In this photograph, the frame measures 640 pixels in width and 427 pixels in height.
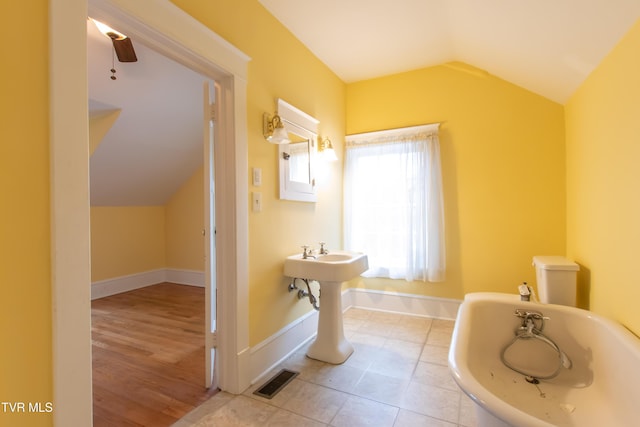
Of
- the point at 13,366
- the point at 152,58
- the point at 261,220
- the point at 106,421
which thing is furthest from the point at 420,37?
the point at 106,421

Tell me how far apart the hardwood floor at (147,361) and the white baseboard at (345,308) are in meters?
0.37

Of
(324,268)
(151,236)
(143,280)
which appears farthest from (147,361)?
(151,236)

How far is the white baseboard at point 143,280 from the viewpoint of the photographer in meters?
3.88

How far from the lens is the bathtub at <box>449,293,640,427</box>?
1175mm

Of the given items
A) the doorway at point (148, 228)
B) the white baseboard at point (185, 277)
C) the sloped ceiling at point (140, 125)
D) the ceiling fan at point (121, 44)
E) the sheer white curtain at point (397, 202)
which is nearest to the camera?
the ceiling fan at point (121, 44)

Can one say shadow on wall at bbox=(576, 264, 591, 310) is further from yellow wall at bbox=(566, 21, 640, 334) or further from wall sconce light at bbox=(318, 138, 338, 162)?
wall sconce light at bbox=(318, 138, 338, 162)

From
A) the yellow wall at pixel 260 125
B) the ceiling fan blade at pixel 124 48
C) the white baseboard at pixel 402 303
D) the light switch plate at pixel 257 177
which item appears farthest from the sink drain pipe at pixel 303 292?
the ceiling fan blade at pixel 124 48

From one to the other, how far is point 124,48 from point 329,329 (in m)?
2.39

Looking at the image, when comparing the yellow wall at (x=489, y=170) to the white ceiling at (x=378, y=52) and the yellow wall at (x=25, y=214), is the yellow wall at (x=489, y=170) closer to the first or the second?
the white ceiling at (x=378, y=52)

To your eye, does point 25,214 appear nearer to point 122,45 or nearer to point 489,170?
point 122,45

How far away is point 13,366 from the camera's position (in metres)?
0.91

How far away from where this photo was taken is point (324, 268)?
2090 millimetres

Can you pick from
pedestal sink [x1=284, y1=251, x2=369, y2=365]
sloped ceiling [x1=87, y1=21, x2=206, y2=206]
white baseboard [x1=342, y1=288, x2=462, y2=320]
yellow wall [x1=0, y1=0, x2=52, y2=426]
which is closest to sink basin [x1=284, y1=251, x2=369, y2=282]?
pedestal sink [x1=284, y1=251, x2=369, y2=365]

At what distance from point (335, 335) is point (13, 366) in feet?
5.78
